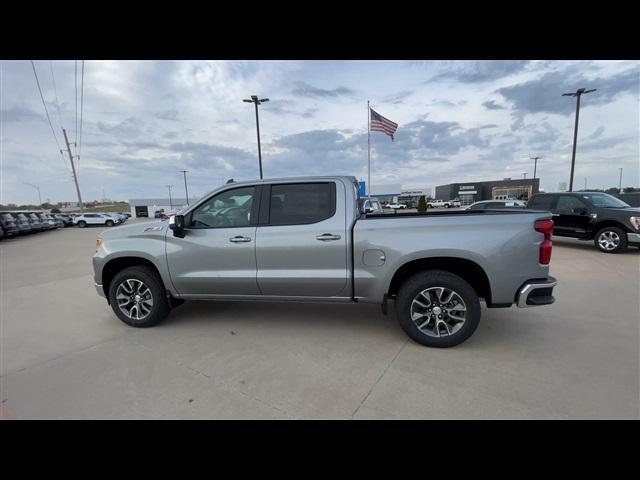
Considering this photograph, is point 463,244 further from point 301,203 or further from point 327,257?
point 301,203

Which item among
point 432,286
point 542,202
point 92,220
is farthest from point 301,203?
point 92,220

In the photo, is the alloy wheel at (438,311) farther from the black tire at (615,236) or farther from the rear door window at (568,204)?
the rear door window at (568,204)

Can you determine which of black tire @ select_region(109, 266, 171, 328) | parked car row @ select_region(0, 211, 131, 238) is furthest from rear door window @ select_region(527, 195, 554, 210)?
parked car row @ select_region(0, 211, 131, 238)

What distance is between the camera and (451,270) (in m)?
3.36

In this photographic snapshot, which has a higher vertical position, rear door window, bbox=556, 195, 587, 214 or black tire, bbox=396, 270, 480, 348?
rear door window, bbox=556, 195, 587, 214

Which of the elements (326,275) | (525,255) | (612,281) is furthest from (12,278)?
(612,281)

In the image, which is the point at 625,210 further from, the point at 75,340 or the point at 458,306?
the point at 75,340

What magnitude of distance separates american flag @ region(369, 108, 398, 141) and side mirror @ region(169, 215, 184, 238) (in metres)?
15.4

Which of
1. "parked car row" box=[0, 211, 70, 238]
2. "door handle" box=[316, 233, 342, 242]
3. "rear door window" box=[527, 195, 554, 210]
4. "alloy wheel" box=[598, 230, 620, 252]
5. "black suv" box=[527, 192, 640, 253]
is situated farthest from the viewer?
"parked car row" box=[0, 211, 70, 238]

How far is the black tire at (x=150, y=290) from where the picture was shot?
Result: 390 centimetres

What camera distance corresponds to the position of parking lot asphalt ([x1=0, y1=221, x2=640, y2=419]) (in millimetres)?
2346

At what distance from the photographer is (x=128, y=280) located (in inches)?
156

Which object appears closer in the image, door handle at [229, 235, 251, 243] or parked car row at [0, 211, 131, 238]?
door handle at [229, 235, 251, 243]

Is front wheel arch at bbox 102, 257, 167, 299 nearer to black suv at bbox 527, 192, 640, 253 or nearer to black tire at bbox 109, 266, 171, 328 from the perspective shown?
black tire at bbox 109, 266, 171, 328
